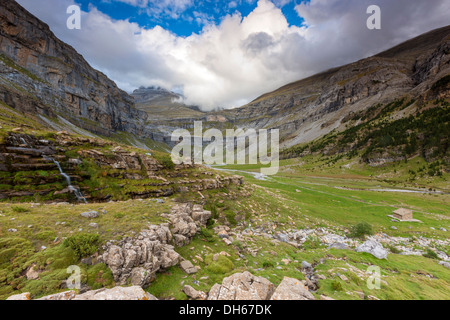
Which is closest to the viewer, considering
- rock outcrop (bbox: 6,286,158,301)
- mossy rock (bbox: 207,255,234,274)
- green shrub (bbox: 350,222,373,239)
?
rock outcrop (bbox: 6,286,158,301)

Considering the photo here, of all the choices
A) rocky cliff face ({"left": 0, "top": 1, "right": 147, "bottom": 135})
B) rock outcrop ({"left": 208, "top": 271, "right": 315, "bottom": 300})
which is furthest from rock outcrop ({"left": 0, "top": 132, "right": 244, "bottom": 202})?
rocky cliff face ({"left": 0, "top": 1, "right": 147, "bottom": 135})

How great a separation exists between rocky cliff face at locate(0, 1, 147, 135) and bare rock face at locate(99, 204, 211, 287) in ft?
293

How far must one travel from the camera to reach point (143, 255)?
8.58m

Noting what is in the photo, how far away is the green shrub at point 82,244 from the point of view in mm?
7996

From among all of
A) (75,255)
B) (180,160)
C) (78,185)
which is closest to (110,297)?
(75,255)

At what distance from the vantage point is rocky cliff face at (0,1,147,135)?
271 ft

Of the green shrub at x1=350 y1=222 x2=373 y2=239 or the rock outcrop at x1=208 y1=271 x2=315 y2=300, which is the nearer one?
the rock outcrop at x1=208 y1=271 x2=315 y2=300

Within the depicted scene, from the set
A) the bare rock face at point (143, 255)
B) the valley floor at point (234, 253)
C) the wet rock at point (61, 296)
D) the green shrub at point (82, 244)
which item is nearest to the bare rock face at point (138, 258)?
the bare rock face at point (143, 255)

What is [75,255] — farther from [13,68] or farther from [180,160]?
[13,68]

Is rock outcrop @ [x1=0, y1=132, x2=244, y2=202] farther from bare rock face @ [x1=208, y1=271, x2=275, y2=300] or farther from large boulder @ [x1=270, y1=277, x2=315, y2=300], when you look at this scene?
large boulder @ [x1=270, y1=277, x2=315, y2=300]

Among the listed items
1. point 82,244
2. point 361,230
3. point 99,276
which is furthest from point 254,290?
point 361,230

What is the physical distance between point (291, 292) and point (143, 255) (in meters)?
7.47

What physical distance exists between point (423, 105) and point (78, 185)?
181987 mm

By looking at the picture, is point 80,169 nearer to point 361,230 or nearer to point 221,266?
point 221,266
